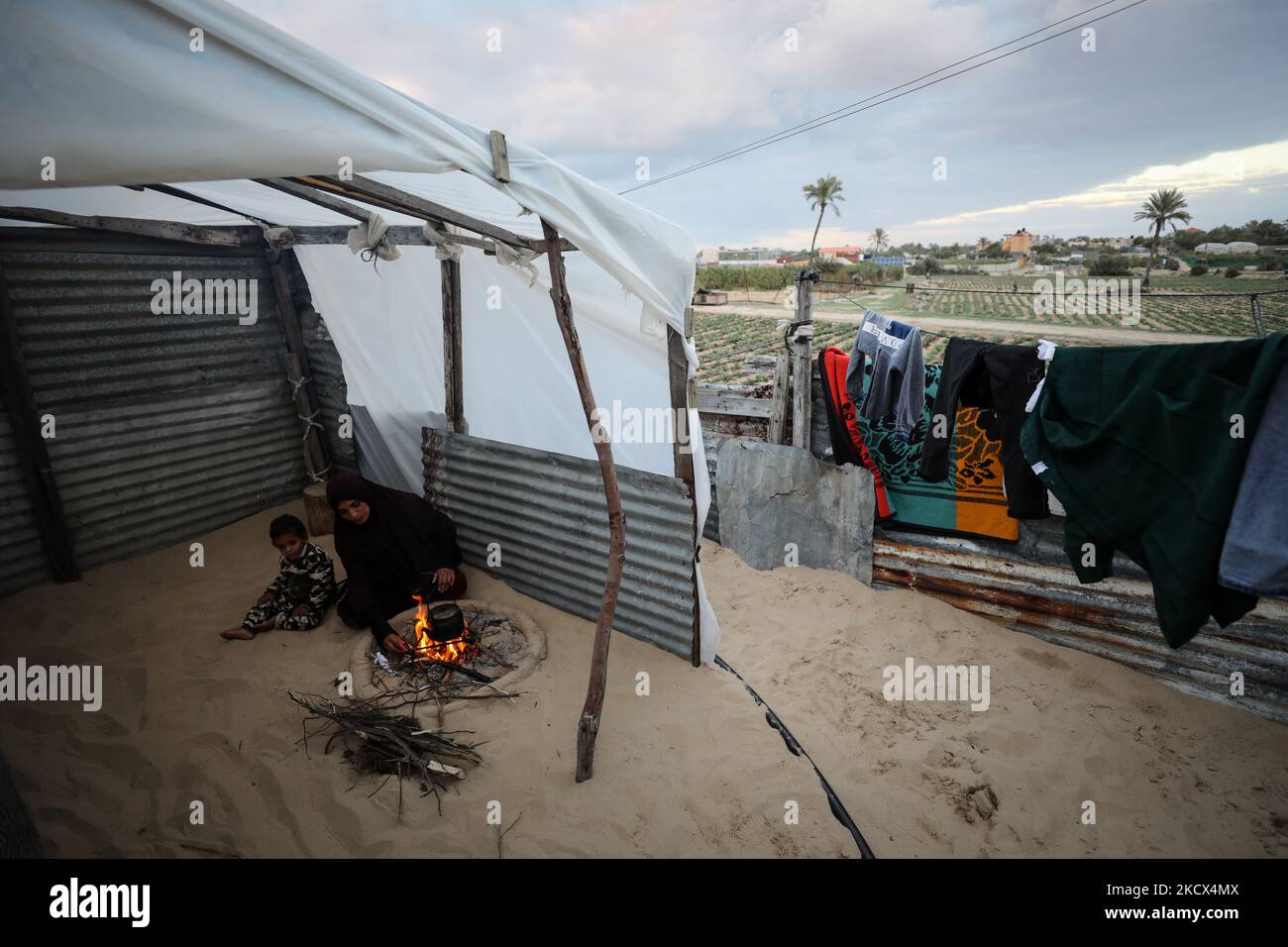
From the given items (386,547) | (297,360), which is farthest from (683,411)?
(297,360)

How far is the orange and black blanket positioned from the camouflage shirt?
4115mm

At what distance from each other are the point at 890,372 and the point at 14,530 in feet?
22.5

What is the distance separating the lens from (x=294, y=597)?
4469 mm

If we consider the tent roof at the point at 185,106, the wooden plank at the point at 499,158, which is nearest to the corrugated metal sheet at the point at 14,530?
the tent roof at the point at 185,106

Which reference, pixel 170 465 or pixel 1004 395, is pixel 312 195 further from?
pixel 1004 395

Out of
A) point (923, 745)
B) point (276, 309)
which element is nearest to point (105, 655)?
point (276, 309)

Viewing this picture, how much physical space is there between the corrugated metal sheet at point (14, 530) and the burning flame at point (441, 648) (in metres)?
3.52

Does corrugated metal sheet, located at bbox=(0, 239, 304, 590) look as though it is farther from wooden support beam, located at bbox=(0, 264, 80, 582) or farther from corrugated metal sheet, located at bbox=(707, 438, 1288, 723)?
corrugated metal sheet, located at bbox=(707, 438, 1288, 723)

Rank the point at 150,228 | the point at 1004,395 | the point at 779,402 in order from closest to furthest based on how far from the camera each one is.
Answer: the point at 1004,395 < the point at 150,228 < the point at 779,402

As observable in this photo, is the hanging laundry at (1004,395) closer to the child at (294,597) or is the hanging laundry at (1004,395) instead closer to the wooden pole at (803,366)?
the wooden pole at (803,366)
